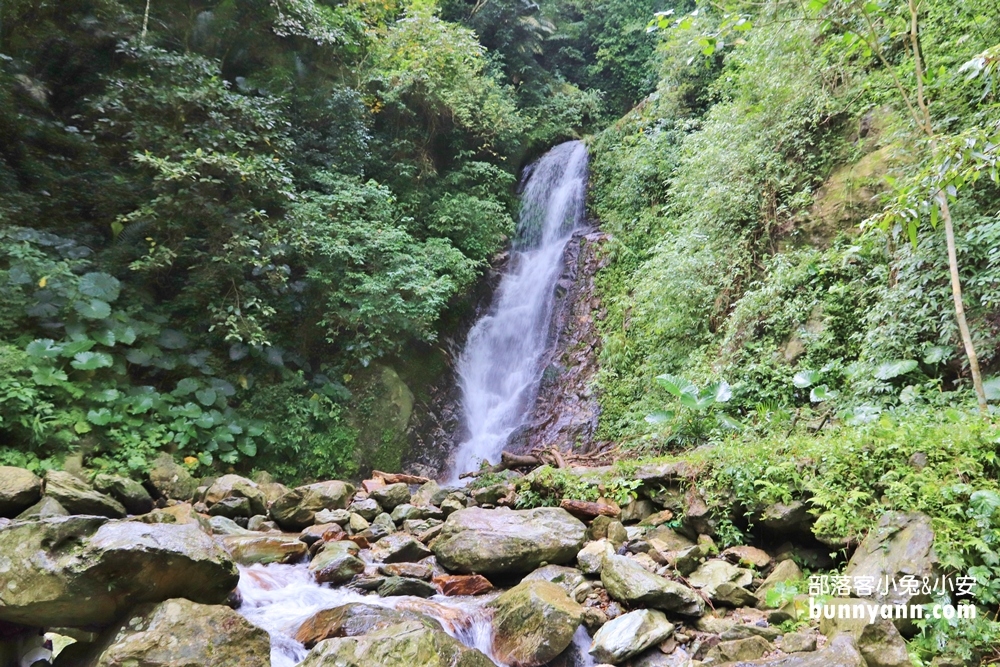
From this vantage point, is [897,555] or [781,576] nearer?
[897,555]

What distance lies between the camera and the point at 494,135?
12836 millimetres

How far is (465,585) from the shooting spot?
4.34m

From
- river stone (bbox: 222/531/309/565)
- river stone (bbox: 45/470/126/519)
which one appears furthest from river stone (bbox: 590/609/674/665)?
river stone (bbox: 45/470/126/519)

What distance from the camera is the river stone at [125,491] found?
5.67m

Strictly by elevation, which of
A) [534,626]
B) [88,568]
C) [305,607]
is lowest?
[305,607]

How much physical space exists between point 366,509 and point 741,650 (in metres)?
4.12

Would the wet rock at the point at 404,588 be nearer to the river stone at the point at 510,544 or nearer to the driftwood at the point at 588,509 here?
the river stone at the point at 510,544

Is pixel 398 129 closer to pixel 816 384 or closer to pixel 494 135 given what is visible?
pixel 494 135

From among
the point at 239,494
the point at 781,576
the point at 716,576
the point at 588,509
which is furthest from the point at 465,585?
the point at 239,494

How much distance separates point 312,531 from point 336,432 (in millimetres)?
3309

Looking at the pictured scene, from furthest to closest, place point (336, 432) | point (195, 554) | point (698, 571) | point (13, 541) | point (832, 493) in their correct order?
point (336, 432), point (698, 571), point (832, 493), point (195, 554), point (13, 541)

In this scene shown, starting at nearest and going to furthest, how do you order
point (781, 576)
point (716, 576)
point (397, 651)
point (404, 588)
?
point (397, 651)
point (781, 576)
point (716, 576)
point (404, 588)

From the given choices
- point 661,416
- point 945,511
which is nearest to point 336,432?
point 661,416

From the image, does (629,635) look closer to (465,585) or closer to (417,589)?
(465,585)
